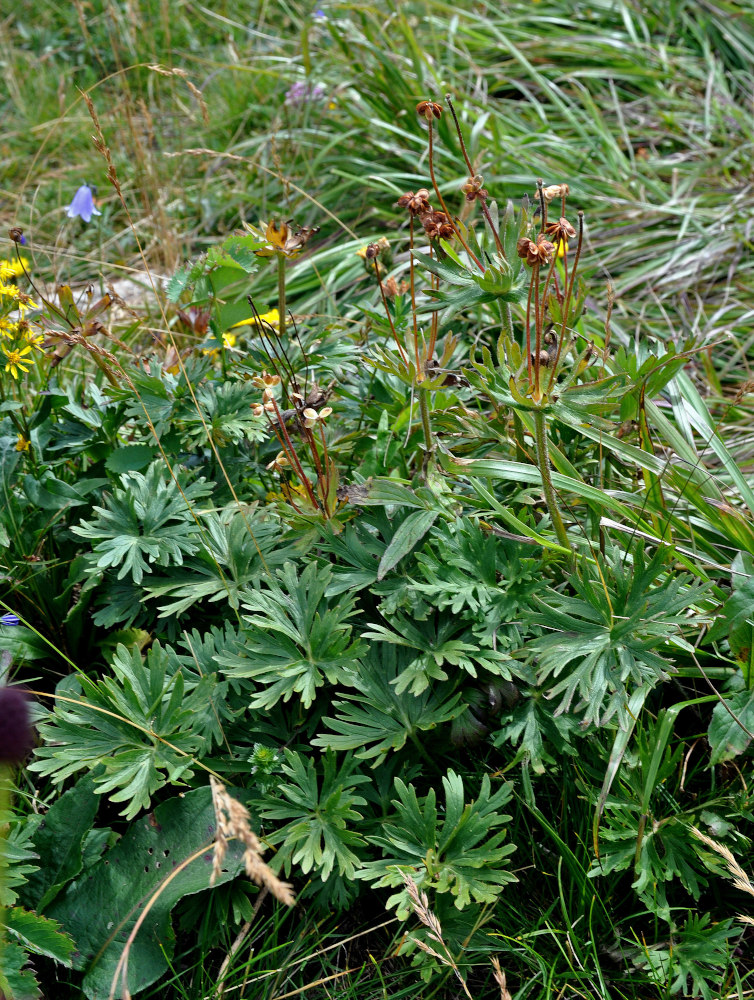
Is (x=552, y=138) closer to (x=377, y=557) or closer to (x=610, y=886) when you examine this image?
(x=377, y=557)

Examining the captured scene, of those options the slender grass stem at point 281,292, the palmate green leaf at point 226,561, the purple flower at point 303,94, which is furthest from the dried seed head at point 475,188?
the purple flower at point 303,94

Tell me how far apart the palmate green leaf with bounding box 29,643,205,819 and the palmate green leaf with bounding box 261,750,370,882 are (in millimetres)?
161

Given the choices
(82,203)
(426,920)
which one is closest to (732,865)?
(426,920)

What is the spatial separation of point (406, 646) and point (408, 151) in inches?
89.3

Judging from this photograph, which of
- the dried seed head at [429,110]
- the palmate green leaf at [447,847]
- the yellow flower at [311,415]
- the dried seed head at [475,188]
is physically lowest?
the palmate green leaf at [447,847]

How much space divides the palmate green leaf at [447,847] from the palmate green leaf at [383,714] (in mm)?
87

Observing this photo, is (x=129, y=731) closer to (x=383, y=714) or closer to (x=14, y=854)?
(x=14, y=854)

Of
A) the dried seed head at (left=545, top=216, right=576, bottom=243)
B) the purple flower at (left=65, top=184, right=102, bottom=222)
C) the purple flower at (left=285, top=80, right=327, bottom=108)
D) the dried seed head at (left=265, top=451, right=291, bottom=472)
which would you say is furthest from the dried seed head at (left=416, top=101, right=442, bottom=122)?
the purple flower at (left=285, top=80, right=327, bottom=108)

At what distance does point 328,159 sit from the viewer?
10.6 ft

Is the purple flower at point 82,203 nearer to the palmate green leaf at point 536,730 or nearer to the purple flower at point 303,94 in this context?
the purple flower at point 303,94

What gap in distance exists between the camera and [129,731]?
137 centimetres

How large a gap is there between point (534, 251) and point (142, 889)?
117cm

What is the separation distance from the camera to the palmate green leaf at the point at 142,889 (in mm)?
1277

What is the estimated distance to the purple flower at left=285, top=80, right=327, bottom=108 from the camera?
334 centimetres
